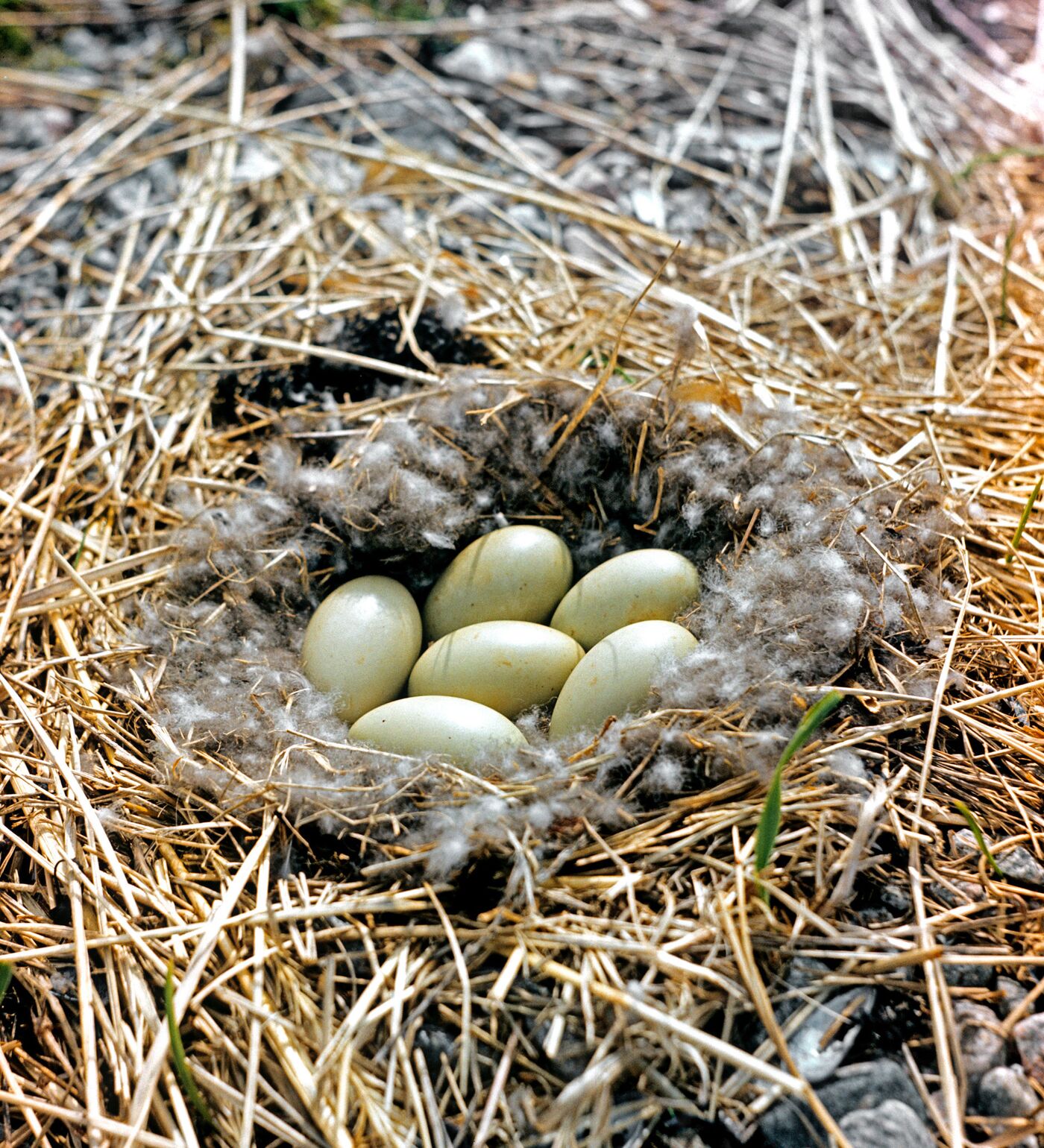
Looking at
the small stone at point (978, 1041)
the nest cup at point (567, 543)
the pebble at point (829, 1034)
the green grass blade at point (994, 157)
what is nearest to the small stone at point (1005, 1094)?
the small stone at point (978, 1041)

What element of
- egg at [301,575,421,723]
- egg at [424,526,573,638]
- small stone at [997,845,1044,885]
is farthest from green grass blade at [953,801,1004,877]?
egg at [301,575,421,723]

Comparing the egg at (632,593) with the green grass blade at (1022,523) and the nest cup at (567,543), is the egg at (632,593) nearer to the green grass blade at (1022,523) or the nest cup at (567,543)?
the nest cup at (567,543)

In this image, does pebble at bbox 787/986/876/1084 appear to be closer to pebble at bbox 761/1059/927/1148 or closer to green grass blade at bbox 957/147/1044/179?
pebble at bbox 761/1059/927/1148

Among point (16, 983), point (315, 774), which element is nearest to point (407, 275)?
point (315, 774)

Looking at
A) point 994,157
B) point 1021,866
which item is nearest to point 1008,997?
point 1021,866

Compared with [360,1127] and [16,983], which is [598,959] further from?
[16,983]
